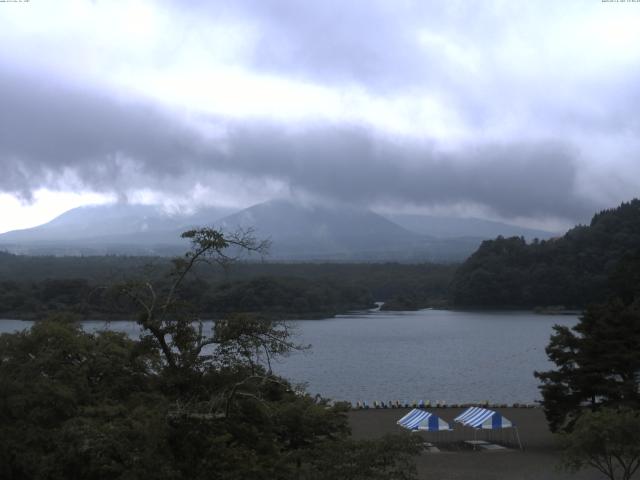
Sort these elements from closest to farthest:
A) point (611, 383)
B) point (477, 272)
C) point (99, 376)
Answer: point (99, 376)
point (611, 383)
point (477, 272)

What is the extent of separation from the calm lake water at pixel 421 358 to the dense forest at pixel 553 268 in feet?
24.3

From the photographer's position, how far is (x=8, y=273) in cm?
8588

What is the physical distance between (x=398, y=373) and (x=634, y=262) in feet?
42.5

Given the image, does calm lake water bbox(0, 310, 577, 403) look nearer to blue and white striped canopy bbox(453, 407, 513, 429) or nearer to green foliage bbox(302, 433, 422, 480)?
Result: blue and white striped canopy bbox(453, 407, 513, 429)

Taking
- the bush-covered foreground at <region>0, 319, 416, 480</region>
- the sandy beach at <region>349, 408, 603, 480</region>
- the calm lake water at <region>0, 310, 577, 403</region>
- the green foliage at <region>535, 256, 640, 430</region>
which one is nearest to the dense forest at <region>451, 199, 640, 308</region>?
the calm lake water at <region>0, 310, 577, 403</region>

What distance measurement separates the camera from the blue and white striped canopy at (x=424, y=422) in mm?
16922

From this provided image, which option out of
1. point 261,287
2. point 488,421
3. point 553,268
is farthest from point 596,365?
point 553,268

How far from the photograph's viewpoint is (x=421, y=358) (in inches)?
1575

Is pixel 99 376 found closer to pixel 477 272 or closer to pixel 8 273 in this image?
pixel 477 272

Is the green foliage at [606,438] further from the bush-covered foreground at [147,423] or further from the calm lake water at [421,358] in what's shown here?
the calm lake water at [421,358]

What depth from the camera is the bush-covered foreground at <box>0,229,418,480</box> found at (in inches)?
274

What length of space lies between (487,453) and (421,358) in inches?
914

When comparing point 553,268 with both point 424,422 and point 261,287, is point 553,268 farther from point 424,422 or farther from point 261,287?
point 424,422

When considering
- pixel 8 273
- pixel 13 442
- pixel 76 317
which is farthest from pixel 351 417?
pixel 8 273
